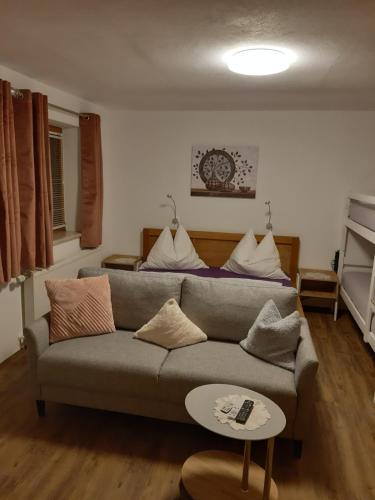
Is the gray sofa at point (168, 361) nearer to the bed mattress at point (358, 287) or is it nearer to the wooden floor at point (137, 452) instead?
the wooden floor at point (137, 452)

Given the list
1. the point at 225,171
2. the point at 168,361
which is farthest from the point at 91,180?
the point at 168,361

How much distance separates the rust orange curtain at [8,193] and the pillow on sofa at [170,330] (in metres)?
1.16

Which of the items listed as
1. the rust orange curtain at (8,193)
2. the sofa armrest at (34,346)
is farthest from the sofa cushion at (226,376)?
the rust orange curtain at (8,193)

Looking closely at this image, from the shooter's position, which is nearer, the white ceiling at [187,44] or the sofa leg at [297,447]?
the white ceiling at [187,44]

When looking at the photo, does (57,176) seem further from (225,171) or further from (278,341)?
(278,341)

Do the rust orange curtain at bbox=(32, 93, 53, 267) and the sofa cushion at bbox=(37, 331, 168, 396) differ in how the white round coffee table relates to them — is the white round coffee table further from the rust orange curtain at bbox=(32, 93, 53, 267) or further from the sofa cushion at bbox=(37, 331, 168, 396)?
the rust orange curtain at bbox=(32, 93, 53, 267)

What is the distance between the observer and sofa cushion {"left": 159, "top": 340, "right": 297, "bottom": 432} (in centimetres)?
213

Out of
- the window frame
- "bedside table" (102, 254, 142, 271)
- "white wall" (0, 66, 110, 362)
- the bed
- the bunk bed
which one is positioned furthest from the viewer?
"bedside table" (102, 254, 142, 271)

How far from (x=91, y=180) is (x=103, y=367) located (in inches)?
100

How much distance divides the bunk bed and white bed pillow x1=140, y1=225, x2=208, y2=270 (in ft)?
5.41

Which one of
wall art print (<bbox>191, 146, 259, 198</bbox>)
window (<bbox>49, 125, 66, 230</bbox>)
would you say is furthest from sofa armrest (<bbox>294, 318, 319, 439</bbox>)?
window (<bbox>49, 125, 66, 230</bbox>)

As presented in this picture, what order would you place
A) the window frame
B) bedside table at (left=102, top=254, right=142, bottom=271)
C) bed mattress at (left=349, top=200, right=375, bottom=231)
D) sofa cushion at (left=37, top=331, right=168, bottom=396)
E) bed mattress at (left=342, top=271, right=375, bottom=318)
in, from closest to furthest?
1. sofa cushion at (left=37, top=331, right=168, bottom=396)
2. bed mattress at (left=349, top=200, right=375, bottom=231)
3. bed mattress at (left=342, top=271, right=375, bottom=318)
4. the window frame
5. bedside table at (left=102, top=254, right=142, bottom=271)

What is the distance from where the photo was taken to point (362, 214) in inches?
148

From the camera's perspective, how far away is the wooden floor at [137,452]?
1.96 meters
